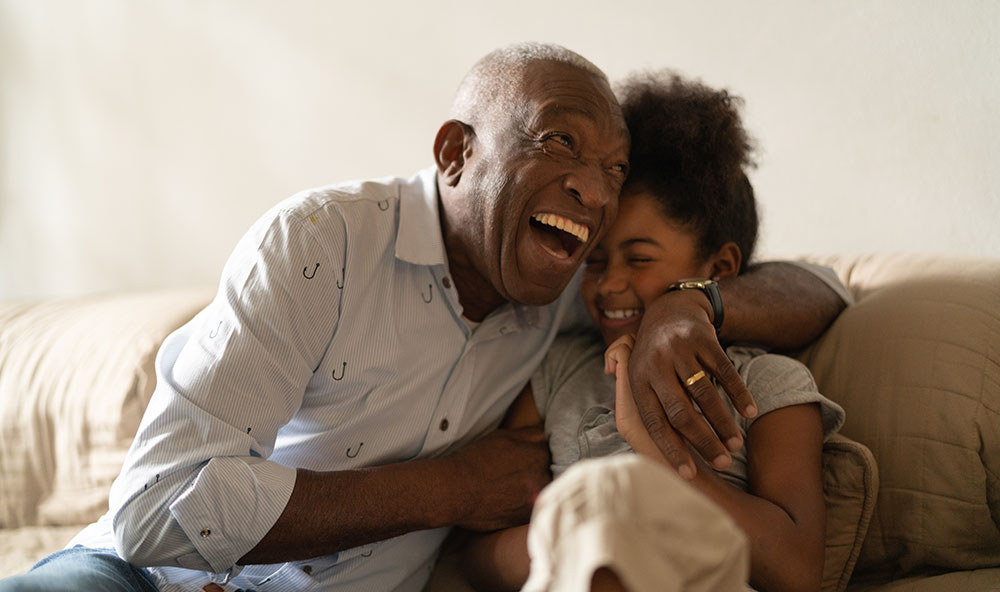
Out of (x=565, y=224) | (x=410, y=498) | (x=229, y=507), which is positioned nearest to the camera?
(x=229, y=507)

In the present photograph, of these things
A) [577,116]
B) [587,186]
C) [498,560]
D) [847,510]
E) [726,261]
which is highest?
[577,116]

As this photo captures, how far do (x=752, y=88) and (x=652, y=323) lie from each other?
34.8 inches

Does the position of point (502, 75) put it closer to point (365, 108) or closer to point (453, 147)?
point (453, 147)

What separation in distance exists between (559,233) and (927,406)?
691 mm

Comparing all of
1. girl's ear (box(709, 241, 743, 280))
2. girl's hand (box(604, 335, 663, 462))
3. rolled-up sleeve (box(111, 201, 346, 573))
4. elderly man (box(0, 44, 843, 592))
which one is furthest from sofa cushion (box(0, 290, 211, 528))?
girl's ear (box(709, 241, 743, 280))

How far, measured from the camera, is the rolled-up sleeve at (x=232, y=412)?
1.08 m

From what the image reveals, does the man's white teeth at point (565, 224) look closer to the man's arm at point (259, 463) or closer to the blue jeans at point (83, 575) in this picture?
the man's arm at point (259, 463)

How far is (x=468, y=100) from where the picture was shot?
56.8 inches

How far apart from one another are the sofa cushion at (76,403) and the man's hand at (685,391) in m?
1.23

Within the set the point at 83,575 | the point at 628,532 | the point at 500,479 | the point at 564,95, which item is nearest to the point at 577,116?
the point at 564,95

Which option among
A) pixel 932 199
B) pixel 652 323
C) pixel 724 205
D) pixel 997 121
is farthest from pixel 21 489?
pixel 997 121

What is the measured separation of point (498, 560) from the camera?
1288 mm

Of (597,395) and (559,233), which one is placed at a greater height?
(559,233)

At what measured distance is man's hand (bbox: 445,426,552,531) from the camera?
1292mm
